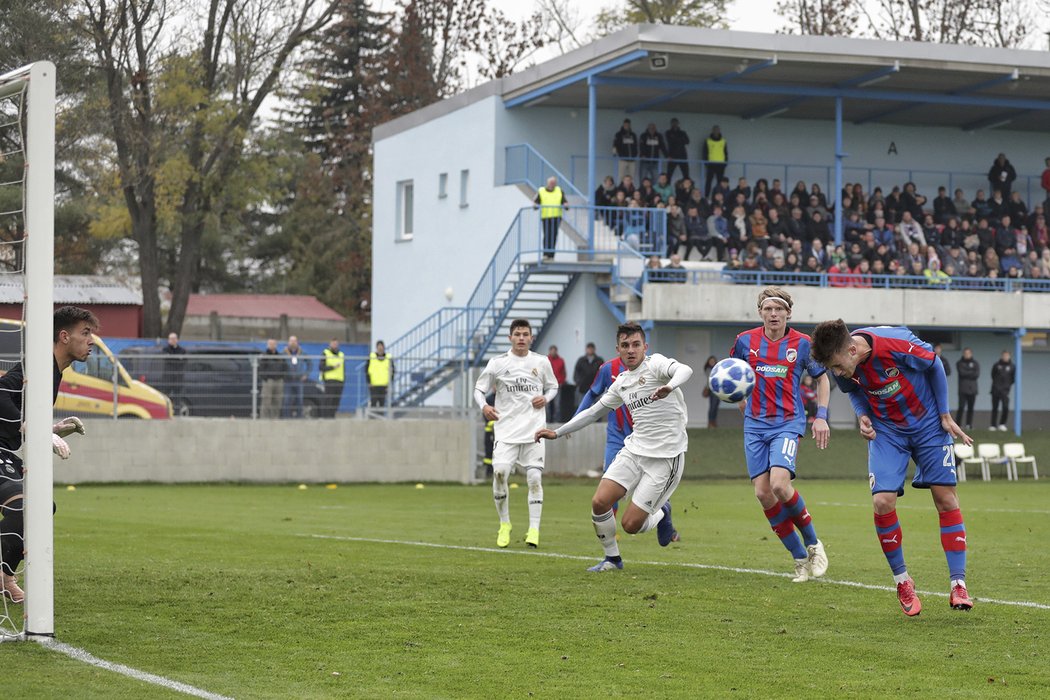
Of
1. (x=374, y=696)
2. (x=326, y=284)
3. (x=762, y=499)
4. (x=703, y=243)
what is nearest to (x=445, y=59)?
(x=326, y=284)

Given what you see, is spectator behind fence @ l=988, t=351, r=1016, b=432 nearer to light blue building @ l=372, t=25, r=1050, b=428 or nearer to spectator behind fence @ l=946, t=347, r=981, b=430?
spectator behind fence @ l=946, t=347, r=981, b=430

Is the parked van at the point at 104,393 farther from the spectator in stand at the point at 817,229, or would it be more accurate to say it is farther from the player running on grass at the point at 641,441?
the player running on grass at the point at 641,441

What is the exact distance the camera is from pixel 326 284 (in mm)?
68312

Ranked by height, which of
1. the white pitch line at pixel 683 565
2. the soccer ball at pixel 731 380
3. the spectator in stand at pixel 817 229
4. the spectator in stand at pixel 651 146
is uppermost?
the spectator in stand at pixel 651 146

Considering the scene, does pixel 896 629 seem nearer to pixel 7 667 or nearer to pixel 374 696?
pixel 374 696

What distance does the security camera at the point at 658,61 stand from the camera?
3128 centimetres

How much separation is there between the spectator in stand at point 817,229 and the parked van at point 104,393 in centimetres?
1485

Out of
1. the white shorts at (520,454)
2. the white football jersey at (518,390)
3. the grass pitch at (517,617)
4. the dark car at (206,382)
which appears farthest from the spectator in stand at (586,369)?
the white shorts at (520,454)

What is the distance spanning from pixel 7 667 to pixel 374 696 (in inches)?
73.5

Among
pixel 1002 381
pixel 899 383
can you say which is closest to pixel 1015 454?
pixel 1002 381

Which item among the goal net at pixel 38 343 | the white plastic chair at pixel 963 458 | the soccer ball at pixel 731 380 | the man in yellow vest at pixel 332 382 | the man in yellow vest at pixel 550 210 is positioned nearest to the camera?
the goal net at pixel 38 343

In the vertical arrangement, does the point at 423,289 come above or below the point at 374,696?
above

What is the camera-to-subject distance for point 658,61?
1241 inches

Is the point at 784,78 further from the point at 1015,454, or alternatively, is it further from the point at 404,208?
the point at 404,208
